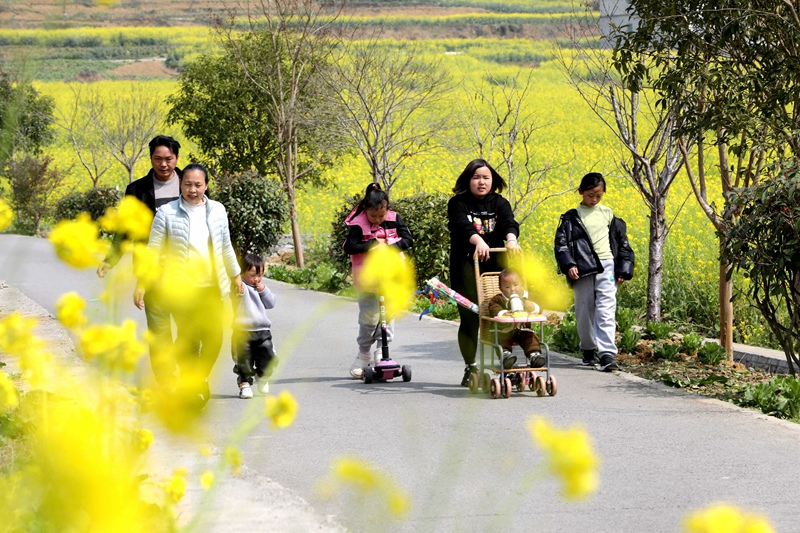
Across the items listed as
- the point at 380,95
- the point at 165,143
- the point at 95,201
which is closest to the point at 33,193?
the point at 95,201

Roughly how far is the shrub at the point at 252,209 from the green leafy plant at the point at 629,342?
10817 mm

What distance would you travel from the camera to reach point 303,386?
9227 mm

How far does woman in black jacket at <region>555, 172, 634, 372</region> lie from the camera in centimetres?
1003

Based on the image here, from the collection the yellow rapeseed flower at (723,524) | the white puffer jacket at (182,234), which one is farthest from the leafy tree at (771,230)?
the yellow rapeseed flower at (723,524)

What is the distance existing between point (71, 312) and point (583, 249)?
8282 mm

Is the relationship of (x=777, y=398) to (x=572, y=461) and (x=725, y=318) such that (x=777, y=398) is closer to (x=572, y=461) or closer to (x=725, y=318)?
(x=725, y=318)

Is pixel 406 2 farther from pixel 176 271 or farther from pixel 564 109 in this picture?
pixel 176 271

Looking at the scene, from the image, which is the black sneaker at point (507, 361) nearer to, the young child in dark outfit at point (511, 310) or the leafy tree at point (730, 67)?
the young child in dark outfit at point (511, 310)

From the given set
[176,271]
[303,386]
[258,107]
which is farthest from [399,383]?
[258,107]

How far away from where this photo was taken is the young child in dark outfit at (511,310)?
8.62 m

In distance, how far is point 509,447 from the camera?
6.81m

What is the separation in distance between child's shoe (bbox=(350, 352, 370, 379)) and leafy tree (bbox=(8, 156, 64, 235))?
79.2ft

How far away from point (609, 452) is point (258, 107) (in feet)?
67.7

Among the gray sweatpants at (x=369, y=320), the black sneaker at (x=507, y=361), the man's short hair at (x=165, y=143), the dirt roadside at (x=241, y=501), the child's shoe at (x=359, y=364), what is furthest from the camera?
the child's shoe at (x=359, y=364)
